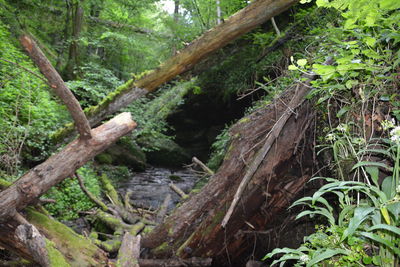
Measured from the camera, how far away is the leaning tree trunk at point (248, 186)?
302cm

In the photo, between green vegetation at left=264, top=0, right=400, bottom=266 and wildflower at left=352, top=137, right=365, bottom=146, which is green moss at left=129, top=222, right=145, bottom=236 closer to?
green vegetation at left=264, top=0, right=400, bottom=266

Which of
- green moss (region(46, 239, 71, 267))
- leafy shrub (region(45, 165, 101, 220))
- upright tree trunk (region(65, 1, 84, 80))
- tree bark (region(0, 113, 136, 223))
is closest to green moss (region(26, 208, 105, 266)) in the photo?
green moss (region(46, 239, 71, 267))

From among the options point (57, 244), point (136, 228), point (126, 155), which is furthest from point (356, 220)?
point (126, 155)

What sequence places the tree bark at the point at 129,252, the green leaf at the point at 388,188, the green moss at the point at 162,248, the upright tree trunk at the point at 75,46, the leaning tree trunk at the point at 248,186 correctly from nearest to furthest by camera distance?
1. the green leaf at the point at 388,188
2. the leaning tree trunk at the point at 248,186
3. the tree bark at the point at 129,252
4. the green moss at the point at 162,248
5. the upright tree trunk at the point at 75,46

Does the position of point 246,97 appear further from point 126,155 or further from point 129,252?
point 129,252

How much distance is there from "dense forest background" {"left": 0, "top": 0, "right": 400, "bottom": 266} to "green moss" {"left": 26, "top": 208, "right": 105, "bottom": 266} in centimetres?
75

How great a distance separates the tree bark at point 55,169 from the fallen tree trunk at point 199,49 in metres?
1.41

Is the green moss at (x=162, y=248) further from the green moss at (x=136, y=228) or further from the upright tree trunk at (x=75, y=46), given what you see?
the upright tree trunk at (x=75, y=46)

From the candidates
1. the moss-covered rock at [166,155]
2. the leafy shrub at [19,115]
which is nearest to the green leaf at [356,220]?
the leafy shrub at [19,115]

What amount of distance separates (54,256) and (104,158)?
25.1 feet

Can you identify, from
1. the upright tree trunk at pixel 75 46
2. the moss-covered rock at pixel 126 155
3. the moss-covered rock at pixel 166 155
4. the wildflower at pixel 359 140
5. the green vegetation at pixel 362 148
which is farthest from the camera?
the moss-covered rock at pixel 166 155

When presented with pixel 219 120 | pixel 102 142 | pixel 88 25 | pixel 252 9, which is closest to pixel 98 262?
pixel 102 142

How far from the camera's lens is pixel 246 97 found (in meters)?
8.82

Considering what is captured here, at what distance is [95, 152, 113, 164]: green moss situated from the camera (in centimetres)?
994
